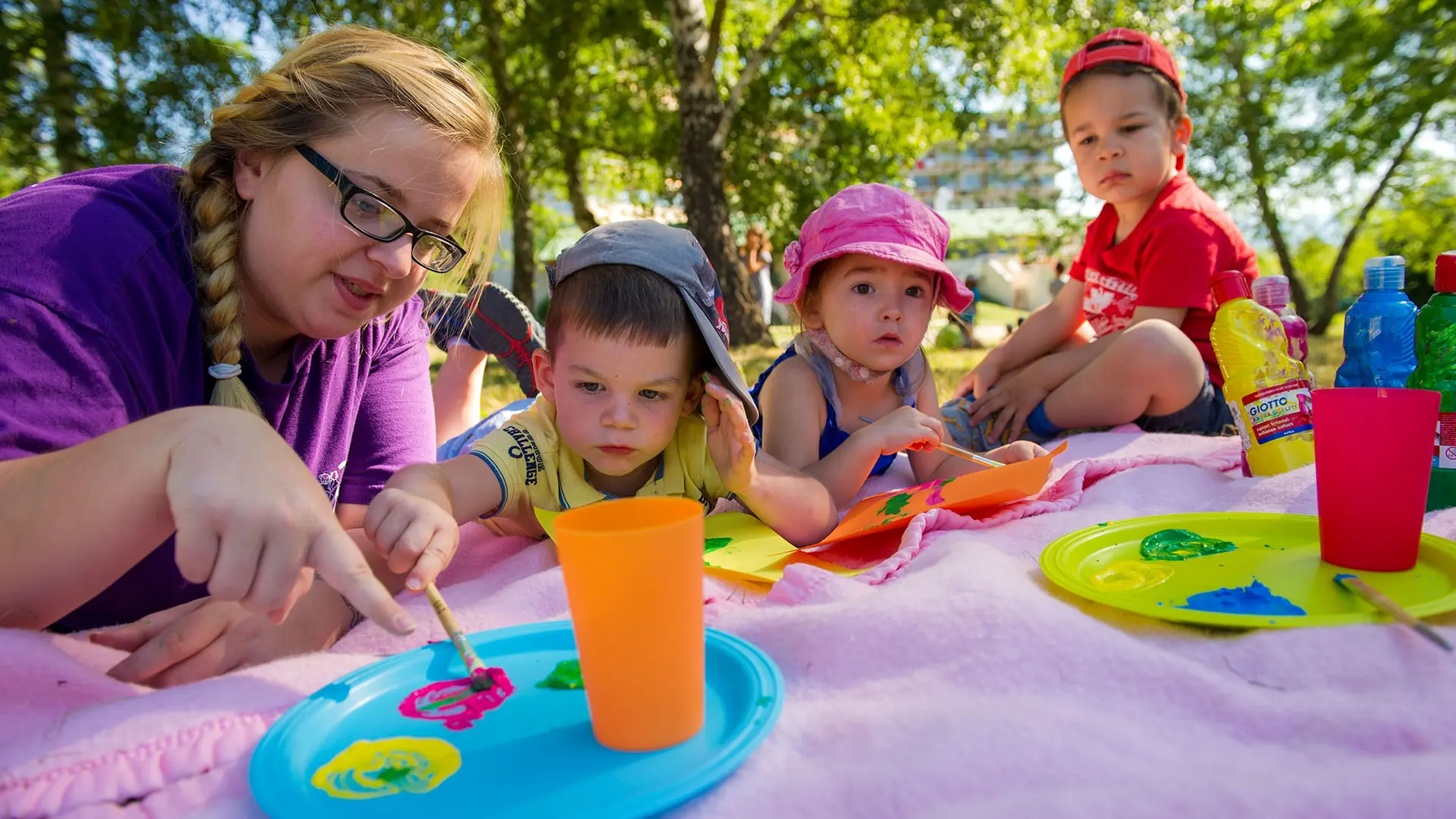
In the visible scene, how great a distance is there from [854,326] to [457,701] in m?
1.51

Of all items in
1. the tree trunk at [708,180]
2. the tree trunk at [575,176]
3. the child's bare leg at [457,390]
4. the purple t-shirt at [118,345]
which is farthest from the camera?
the tree trunk at [575,176]

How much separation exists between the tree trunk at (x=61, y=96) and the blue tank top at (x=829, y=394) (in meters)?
7.50

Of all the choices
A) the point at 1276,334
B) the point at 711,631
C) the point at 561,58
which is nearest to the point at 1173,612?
the point at 711,631

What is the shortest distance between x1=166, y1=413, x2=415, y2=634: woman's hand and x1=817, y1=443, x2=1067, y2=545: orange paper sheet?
1076 mm

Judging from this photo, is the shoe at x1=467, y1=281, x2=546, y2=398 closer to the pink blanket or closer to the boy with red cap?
the boy with red cap

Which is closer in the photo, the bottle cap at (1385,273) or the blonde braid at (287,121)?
the blonde braid at (287,121)

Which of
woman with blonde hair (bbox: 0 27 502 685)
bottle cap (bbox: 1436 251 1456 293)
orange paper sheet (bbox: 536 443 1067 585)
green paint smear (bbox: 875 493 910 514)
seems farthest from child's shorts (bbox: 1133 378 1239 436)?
woman with blonde hair (bbox: 0 27 502 685)

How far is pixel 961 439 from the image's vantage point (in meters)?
3.07

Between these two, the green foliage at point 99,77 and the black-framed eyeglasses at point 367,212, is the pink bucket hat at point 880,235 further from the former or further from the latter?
the green foliage at point 99,77

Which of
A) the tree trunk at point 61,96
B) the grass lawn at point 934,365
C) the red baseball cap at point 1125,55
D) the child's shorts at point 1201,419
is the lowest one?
the grass lawn at point 934,365

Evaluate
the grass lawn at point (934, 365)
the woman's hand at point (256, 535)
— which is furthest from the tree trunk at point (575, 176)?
the woman's hand at point (256, 535)

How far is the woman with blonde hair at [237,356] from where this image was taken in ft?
3.07

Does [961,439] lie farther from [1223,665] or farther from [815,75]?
[815,75]

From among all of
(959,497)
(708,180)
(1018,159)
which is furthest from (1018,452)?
(1018,159)
